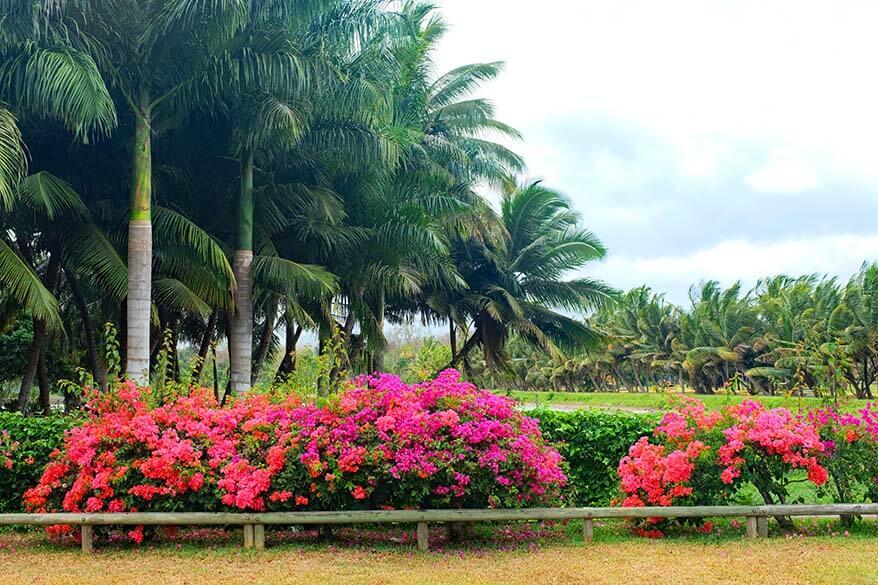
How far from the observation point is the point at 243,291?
1359cm

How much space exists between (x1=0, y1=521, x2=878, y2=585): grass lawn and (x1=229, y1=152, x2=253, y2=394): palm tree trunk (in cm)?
566

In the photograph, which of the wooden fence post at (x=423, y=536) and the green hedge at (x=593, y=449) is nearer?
the wooden fence post at (x=423, y=536)

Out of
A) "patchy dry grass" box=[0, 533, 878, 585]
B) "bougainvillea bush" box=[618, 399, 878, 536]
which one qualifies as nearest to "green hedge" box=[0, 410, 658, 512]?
"bougainvillea bush" box=[618, 399, 878, 536]

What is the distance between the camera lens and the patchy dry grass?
654cm

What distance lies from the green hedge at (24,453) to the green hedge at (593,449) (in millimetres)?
5555

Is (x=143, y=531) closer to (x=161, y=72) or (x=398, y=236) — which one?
(x=161, y=72)

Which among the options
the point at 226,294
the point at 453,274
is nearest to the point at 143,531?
the point at 226,294

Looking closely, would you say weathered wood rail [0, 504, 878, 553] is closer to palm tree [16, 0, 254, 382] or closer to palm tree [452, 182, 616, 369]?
palm tree [16, 0, 254, 382]

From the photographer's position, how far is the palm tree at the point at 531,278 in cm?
2505

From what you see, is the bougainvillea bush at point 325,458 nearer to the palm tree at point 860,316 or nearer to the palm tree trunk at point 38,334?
the palm tree trunk at point 38,334

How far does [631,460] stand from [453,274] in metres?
14.2

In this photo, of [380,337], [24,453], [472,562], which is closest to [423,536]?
[472,562]

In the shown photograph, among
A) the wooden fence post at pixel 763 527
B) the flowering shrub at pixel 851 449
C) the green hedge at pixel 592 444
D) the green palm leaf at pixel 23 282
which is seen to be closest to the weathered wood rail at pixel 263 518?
the green hedge at pixel 592 444

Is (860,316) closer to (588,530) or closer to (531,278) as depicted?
(531,278)
